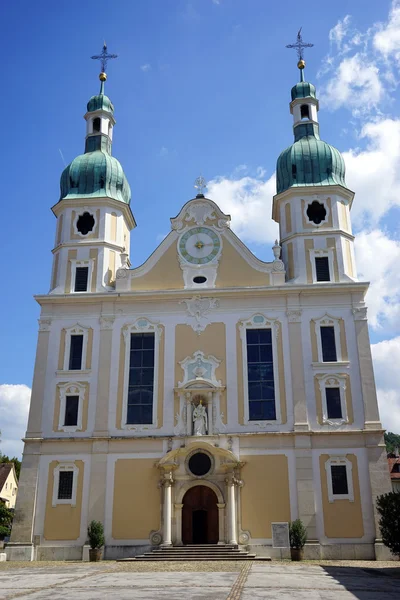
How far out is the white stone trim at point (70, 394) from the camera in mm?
27625

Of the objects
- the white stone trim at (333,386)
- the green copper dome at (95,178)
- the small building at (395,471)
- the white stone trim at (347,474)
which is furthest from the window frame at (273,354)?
the small building at (395,471)

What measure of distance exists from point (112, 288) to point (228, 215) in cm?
697

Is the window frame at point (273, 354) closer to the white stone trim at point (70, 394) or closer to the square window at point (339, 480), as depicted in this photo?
the square window at point (339, 480)

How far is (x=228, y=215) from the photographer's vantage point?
3145 cm

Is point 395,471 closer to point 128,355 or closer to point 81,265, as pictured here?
point 128,355

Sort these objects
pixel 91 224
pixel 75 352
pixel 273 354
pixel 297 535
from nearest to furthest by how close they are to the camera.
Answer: pixel 297 535, pixel 273 354, pixel 75 352, pixel 91 224

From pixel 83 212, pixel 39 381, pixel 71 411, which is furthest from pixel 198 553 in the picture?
pixel 83 212

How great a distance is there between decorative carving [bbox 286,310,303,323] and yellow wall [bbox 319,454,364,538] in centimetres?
749

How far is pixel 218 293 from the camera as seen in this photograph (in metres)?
29.3

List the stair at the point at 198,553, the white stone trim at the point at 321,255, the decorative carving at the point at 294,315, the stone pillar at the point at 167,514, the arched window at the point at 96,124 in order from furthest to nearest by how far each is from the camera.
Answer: the arched window at the point at 96,124 → the white stone trim at the point at 321,255 → the decorative carving at the point at 294,315 → the stone pillar at the point at 167,514 → the stair at the point at 198,553

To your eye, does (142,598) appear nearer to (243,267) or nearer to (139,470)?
(139,470)

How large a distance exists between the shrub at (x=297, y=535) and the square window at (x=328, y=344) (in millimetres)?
7432

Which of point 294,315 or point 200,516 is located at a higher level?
point 294,315

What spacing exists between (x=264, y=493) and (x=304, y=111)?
2173cm
